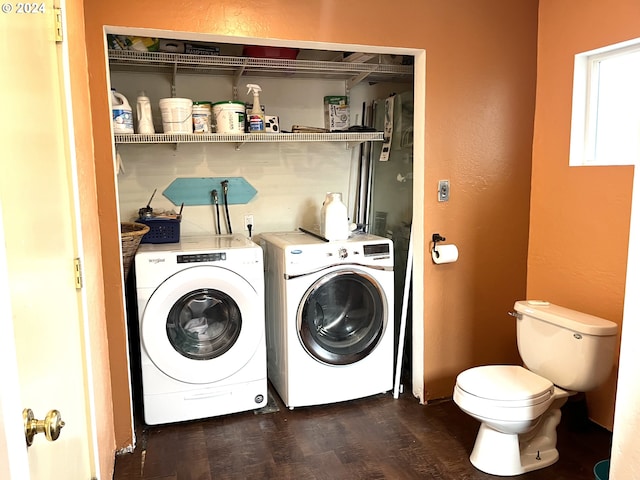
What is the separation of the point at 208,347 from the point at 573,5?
255 cm

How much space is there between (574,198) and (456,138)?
2.21 ft

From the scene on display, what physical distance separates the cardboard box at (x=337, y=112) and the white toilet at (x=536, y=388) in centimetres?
162

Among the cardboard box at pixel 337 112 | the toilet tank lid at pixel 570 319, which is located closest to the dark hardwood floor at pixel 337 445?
the toilet tank lid at pixel 570 319

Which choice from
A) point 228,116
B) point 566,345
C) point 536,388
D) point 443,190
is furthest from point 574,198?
point 228,116

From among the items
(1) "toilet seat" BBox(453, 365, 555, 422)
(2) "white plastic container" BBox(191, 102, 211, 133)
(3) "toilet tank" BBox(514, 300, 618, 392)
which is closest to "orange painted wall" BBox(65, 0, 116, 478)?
(2) "white plastic container" BBox(191, 102, 211, 133)

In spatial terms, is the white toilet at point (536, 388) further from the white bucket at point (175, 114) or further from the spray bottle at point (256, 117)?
the white bucket at point (175, 114)

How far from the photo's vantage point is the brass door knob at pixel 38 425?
0.80m

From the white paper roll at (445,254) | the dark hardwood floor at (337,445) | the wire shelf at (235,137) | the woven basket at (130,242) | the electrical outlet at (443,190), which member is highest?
the wire shelf at (235,137)

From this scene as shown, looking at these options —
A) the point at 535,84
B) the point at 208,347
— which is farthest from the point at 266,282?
the point at 535,84

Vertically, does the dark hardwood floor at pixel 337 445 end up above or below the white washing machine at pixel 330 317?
below

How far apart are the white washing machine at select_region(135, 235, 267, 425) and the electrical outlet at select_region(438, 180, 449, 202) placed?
39.6 inches

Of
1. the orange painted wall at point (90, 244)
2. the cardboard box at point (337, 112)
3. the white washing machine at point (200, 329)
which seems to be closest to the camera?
the orange painted wall at point (90, 244)

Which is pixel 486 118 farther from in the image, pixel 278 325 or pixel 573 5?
pixel 278 325

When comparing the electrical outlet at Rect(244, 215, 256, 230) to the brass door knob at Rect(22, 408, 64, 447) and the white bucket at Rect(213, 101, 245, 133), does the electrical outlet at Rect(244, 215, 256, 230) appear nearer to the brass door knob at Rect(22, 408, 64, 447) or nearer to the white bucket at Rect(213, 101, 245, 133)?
the white bucket at Rect(213, 101, 245, 133)
